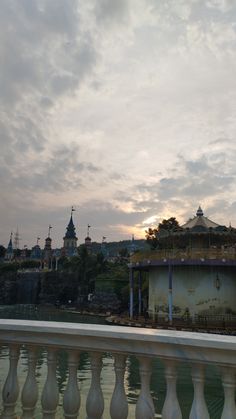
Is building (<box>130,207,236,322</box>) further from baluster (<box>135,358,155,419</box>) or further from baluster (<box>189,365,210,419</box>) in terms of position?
baluster (<box>189,365,210,419</box>)

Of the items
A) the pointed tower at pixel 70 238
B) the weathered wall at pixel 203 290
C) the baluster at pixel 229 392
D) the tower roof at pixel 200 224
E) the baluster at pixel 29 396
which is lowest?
the baluster at pixel 29 396

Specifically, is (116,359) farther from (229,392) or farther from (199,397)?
(229,392)

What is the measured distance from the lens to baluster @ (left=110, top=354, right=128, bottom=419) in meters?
2.55

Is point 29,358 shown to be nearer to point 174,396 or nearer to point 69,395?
point 69,395

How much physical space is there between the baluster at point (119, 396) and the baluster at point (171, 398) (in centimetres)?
28

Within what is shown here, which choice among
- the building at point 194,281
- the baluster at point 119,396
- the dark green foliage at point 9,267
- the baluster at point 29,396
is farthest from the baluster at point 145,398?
the dark green foliage at point 9,267

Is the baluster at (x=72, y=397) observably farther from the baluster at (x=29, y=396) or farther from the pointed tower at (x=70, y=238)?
the pointed tower at (x=70, y=238)

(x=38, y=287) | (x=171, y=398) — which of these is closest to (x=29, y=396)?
(x=171, y=398)

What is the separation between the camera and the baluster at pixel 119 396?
2553 millimetres

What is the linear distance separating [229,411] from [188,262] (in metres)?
23.9

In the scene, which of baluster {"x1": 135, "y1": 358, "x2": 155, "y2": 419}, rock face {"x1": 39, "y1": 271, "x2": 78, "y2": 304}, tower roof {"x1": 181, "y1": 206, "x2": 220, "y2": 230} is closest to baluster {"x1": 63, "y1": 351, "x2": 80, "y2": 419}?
baluster {"x1": 135, "y1": 358, "x2": 155, "y2": 419}

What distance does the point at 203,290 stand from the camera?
26.9 metres

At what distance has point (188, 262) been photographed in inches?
1011

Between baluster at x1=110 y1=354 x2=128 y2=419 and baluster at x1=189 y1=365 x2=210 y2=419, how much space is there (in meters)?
0.46
